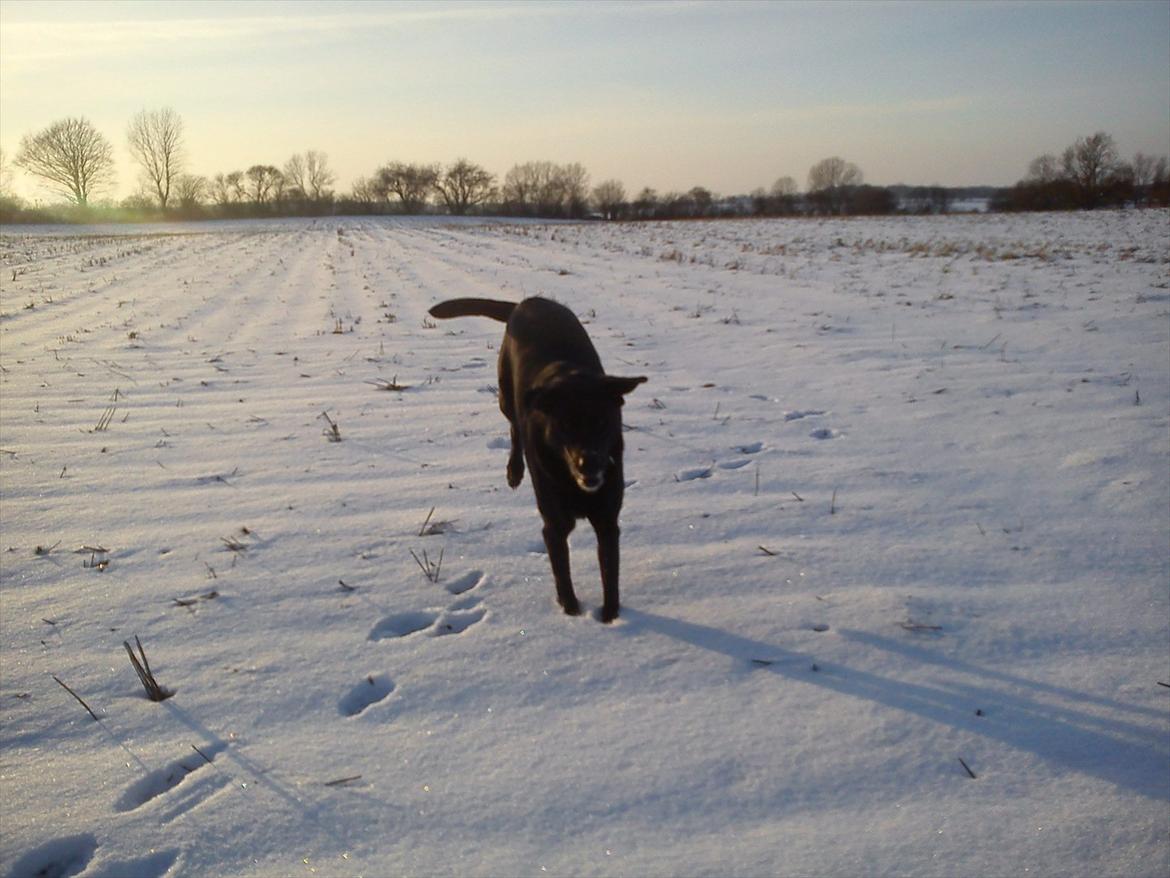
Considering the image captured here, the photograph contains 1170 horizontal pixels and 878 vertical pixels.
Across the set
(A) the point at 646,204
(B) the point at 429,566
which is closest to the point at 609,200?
(A) the point at 646,204

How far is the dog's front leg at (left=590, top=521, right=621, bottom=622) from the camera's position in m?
2.66

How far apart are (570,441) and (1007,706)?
160 cm

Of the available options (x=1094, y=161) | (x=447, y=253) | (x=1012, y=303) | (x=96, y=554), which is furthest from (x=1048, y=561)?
(x=1094, y=161)

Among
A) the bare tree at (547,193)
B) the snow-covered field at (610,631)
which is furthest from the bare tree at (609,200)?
the snow-covered field at (610,631)

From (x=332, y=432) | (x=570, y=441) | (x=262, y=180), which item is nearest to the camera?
(x=570, y=441)

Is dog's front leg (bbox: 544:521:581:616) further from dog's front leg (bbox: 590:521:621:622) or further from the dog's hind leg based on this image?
the dog's hind leg

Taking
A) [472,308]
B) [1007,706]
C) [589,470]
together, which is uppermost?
[472,308]

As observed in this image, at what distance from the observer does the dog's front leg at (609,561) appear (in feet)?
8.72

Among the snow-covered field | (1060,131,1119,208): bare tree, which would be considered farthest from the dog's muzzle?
(1060,131,1119,208): bare tree

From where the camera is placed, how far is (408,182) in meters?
90.6

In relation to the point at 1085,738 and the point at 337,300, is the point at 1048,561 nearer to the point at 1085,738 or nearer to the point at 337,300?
the point at 1085,738

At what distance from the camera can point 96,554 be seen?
3129mm

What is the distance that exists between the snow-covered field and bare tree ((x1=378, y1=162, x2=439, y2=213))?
91475mm

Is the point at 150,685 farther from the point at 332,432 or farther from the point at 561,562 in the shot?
the point at 332,432
